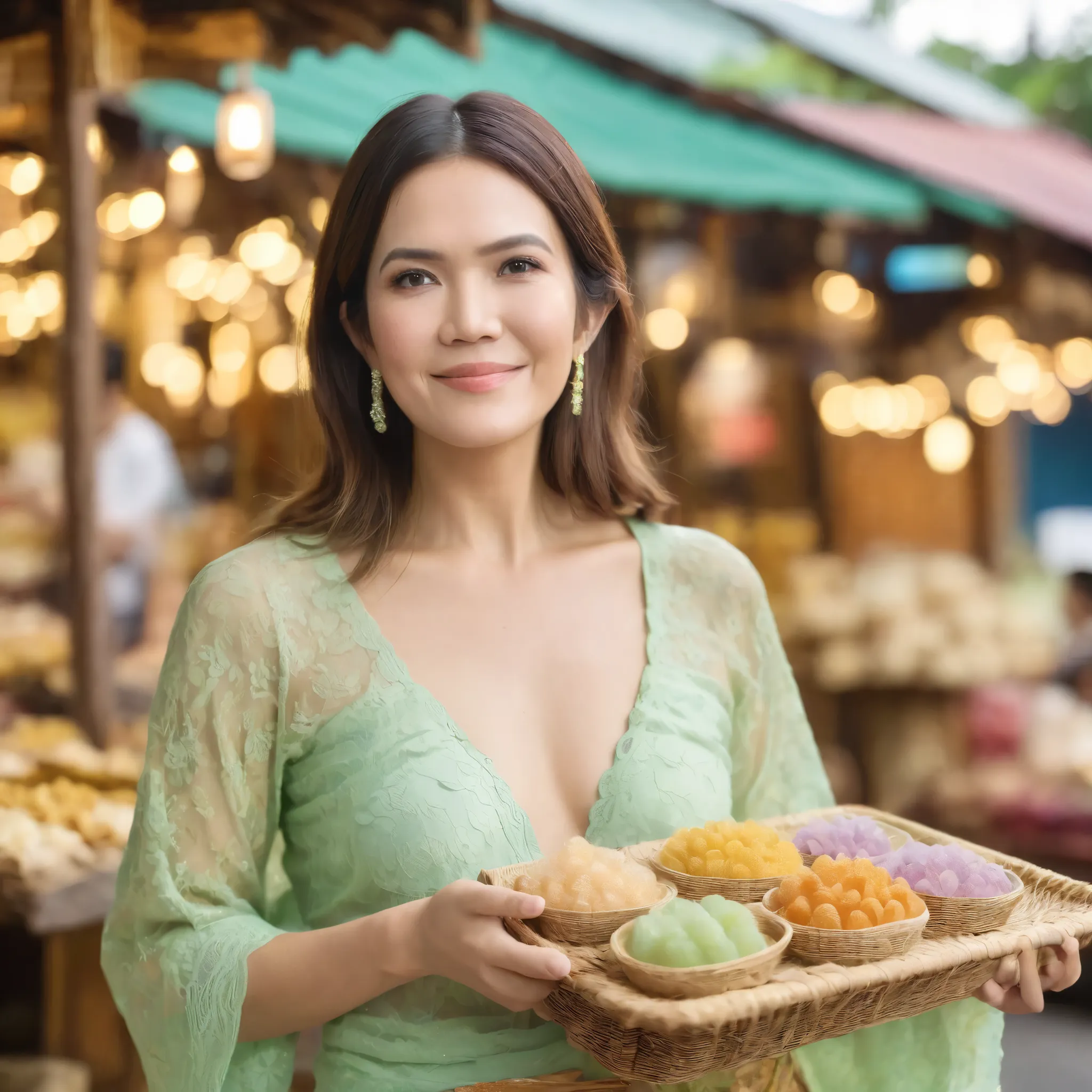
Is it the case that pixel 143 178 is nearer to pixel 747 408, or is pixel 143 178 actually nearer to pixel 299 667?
pixel 747 408

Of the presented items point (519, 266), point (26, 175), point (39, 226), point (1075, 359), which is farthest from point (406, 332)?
point (1075, 359)

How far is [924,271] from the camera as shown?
7840 mm

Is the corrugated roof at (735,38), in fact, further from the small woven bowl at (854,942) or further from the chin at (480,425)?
the small woven bowl at (854,942)

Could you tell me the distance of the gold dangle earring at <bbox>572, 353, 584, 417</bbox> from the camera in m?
2.03

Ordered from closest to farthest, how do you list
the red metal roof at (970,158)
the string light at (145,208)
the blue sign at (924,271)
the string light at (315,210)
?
1. the red metal roof at (970,158)
2. the string light at (145,208)
3. the string light at (315,210)
4. the blue sign at (924,271)

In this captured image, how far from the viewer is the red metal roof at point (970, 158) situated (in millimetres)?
5957

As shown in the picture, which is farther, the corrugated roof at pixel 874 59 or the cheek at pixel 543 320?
the corrugated roof at pixel 874 59

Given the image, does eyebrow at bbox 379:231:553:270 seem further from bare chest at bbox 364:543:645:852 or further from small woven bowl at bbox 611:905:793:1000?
small woven bowl at bbox 611:905:793:1000

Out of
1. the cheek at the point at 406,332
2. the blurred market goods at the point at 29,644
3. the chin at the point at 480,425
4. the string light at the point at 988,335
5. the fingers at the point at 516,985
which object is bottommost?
the blurred market goods at the point at 29,644

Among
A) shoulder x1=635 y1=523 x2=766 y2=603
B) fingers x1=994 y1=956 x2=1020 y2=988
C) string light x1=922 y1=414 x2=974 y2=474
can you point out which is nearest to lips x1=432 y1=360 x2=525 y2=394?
shoulder x1=635 y1=523 x2=766 y2=603

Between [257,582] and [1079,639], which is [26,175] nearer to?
[257,582]

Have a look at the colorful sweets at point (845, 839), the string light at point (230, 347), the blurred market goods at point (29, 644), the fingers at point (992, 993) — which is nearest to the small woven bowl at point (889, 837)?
the colorful sweets at point (845, 839)

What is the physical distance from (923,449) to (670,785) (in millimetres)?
6836

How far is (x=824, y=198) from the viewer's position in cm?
575
